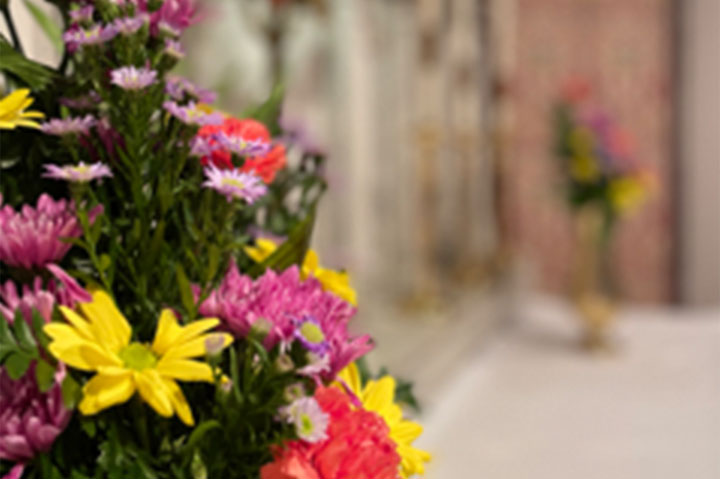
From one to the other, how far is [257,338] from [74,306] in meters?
0.07

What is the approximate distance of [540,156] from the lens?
4172mm

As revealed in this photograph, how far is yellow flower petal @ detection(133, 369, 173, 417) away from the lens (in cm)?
33

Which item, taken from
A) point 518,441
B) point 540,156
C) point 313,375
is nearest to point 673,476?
point 518,441

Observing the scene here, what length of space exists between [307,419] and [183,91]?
6.6 inches

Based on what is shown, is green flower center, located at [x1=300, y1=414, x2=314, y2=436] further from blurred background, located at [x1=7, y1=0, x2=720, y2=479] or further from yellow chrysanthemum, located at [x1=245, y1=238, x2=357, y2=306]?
blurred background, located at [x1=7, y1=0, x2=720, y2=479]

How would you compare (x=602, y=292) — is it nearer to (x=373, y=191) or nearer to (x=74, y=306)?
(x=373, y=191)

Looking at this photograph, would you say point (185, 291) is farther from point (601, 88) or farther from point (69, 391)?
point (601, 88)

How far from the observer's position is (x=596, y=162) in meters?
2.76

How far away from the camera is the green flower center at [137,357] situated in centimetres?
35

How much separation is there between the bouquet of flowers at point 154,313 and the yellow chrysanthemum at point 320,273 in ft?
0.17

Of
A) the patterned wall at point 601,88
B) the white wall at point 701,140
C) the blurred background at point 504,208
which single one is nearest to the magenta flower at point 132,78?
the blurred background at point 504,208

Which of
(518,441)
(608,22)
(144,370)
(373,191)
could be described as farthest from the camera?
(608,22)

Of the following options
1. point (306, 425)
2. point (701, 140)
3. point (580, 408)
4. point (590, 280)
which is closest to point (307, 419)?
point (306, 425)

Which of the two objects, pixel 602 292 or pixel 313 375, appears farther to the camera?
pixel 602 292
